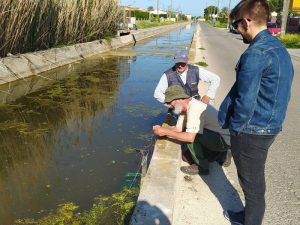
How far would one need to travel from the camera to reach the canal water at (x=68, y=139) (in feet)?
13.5

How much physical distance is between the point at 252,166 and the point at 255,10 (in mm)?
1110

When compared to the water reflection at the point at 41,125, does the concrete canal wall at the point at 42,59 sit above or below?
above

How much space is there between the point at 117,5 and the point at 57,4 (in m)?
8.78

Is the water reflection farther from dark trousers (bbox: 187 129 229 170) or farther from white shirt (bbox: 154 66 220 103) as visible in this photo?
dark trousers (bbox: 187 129 229 170)

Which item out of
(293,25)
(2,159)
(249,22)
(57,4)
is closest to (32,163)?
(2,159)

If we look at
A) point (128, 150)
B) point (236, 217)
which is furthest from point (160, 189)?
point (128, 150)

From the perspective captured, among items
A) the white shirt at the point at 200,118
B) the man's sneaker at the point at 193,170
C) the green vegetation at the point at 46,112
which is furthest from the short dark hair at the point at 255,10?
the green vegetation at the point at 46,112

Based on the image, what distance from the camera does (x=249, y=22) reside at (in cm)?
257

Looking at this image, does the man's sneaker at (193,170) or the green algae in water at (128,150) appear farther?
the green algae in water at (128,150)

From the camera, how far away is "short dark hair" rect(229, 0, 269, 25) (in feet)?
8.19

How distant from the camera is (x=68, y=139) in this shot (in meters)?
5.73

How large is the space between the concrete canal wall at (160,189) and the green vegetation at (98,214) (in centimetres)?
41

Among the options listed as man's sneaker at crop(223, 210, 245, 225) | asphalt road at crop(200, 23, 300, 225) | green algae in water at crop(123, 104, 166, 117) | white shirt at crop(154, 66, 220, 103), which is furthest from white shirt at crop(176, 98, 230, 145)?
green algae in water at crop(123, 104, 166, 117)

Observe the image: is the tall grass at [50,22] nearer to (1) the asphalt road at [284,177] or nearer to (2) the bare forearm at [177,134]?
(2) the bare forearm at [177,134]
